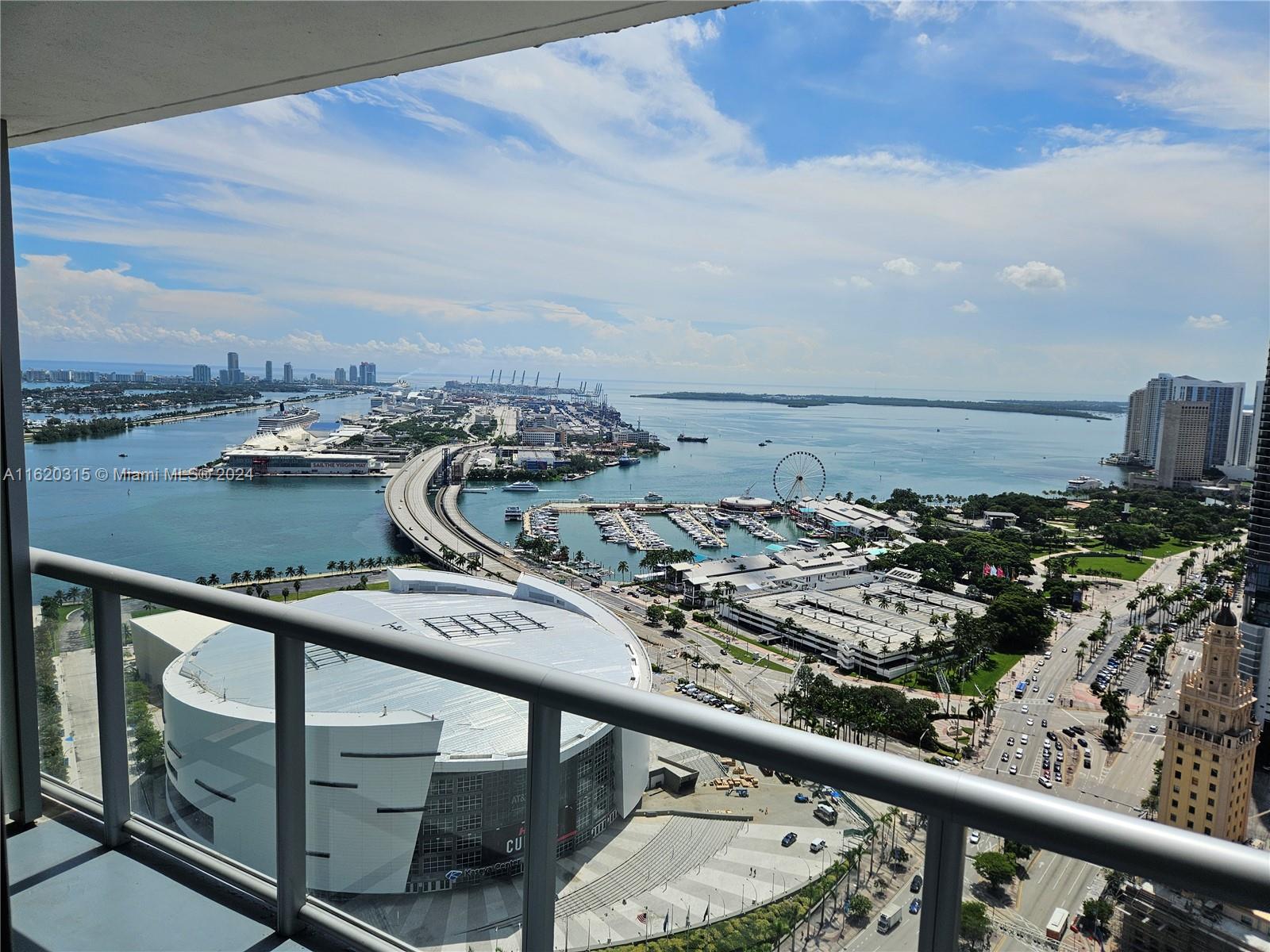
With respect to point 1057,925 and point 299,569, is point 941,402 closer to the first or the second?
point 299,569

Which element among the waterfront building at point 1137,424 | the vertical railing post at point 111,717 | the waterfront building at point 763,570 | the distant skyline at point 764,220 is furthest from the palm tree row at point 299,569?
the waterfront building at point 1137,424

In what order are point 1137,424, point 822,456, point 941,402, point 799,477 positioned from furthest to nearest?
point 941,402 → point 822,456 → point 799,477 → point 1137,424

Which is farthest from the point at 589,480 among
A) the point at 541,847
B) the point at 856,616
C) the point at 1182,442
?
the point at 541,847

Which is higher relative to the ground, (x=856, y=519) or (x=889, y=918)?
(x=889, y=918)

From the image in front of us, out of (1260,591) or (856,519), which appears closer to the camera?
(1260,591)

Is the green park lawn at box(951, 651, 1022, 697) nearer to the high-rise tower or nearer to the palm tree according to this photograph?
the palm tree

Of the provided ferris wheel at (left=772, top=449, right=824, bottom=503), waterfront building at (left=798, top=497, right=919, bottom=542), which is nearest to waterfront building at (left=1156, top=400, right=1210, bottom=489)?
waterfront building at (left=798, top=497, right=919, bottom=542)

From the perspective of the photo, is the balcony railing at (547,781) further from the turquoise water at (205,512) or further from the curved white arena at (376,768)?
the turquoise water at (205,512)
